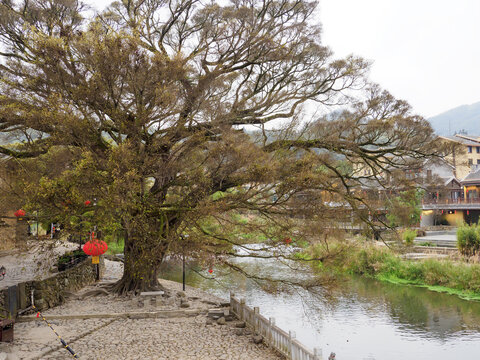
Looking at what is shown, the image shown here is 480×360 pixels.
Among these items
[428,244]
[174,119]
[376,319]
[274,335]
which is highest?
[174,119]

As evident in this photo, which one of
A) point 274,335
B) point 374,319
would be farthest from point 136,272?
point 374,319

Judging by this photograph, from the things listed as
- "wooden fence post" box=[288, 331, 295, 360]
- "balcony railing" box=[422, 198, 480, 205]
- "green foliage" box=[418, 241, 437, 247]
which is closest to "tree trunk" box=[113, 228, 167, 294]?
"wooden fence post" box=[288, 331, 295, 360]

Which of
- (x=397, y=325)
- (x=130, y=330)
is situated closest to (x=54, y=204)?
(x=130, y=330)

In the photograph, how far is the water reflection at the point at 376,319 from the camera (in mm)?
11703

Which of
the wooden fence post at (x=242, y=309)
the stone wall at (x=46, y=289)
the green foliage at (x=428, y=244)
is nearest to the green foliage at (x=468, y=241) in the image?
the green foliage at (x=428, y=244)

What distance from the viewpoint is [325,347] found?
11.9 metres

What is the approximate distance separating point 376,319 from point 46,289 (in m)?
11.4

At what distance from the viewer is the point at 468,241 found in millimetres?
21953

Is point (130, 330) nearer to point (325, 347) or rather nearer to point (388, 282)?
point (325, 347)

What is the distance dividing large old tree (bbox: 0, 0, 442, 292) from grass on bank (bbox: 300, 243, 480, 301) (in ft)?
16.7

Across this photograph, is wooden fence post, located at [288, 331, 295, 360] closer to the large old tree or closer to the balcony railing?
the large old tree

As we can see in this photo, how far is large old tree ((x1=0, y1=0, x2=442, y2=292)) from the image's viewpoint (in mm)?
9961

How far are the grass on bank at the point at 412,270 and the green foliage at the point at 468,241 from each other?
6.92 ft

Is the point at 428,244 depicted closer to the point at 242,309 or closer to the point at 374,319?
the point at 374,319
